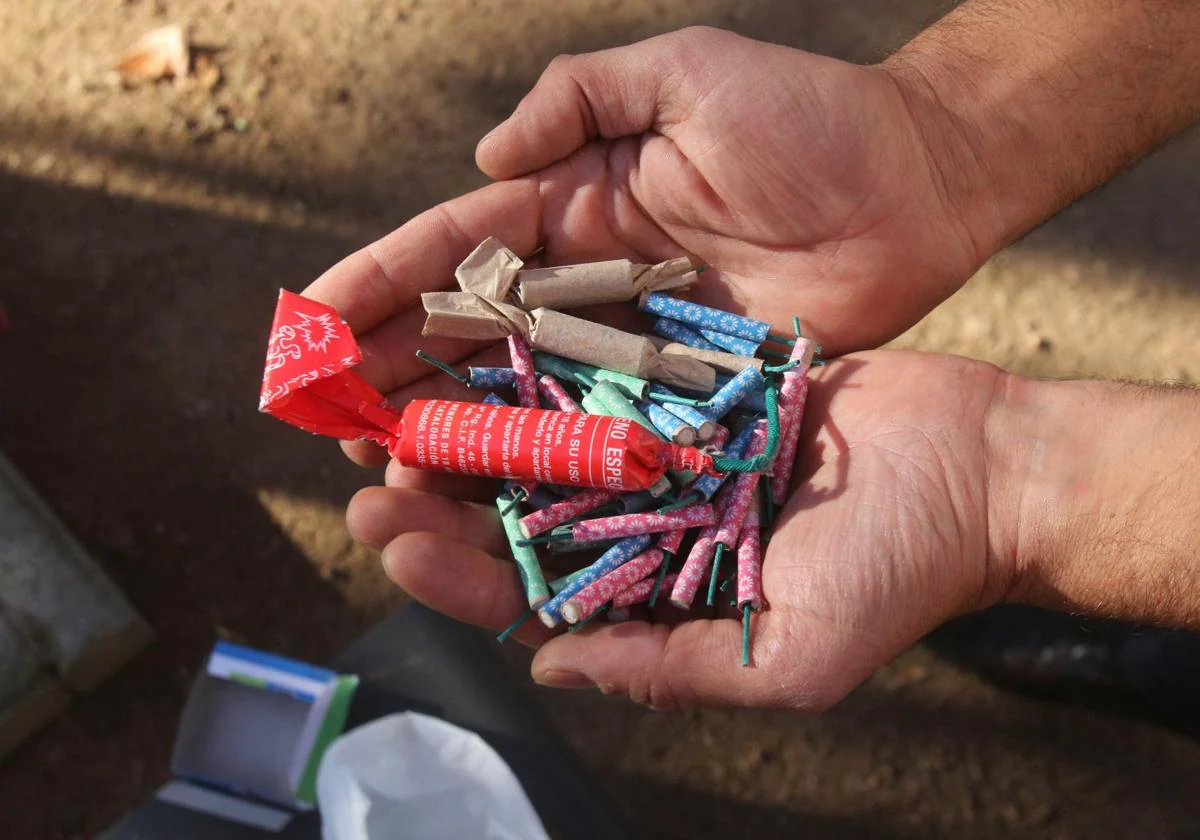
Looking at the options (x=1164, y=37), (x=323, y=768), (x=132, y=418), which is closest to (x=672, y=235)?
(x=1164, y=37)

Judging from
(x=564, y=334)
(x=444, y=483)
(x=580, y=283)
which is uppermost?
(x=580, y=283)

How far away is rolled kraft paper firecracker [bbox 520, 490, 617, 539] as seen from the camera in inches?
159

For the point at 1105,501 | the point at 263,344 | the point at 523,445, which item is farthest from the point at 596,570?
the point at 263,344

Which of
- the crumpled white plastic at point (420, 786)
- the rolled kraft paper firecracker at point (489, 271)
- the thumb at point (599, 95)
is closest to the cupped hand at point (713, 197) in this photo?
the thumb at point (599, 95)

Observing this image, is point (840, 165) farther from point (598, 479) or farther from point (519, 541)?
point (519, 541)

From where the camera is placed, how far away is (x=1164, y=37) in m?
4.91

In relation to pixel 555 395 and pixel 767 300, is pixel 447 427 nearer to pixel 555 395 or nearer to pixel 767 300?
pixel 555 395

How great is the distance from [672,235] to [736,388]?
92 centimetres

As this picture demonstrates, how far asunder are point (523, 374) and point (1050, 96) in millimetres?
2809

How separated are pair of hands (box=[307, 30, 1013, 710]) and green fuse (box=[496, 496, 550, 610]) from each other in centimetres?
12

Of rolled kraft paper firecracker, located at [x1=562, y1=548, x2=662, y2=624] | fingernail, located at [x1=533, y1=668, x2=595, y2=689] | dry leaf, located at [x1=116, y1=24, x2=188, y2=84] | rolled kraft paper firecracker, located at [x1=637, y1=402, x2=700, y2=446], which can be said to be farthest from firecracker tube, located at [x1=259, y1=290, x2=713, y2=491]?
dry leaf, located at [x1=116, y1=24, x2=188, y2=84]

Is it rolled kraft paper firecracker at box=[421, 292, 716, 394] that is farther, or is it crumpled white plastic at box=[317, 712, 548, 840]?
crumpled white plastic at box=[317, 712, 548, 840]

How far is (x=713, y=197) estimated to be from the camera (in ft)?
14.8

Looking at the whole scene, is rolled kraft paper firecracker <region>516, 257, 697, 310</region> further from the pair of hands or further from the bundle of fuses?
the pair of hands
